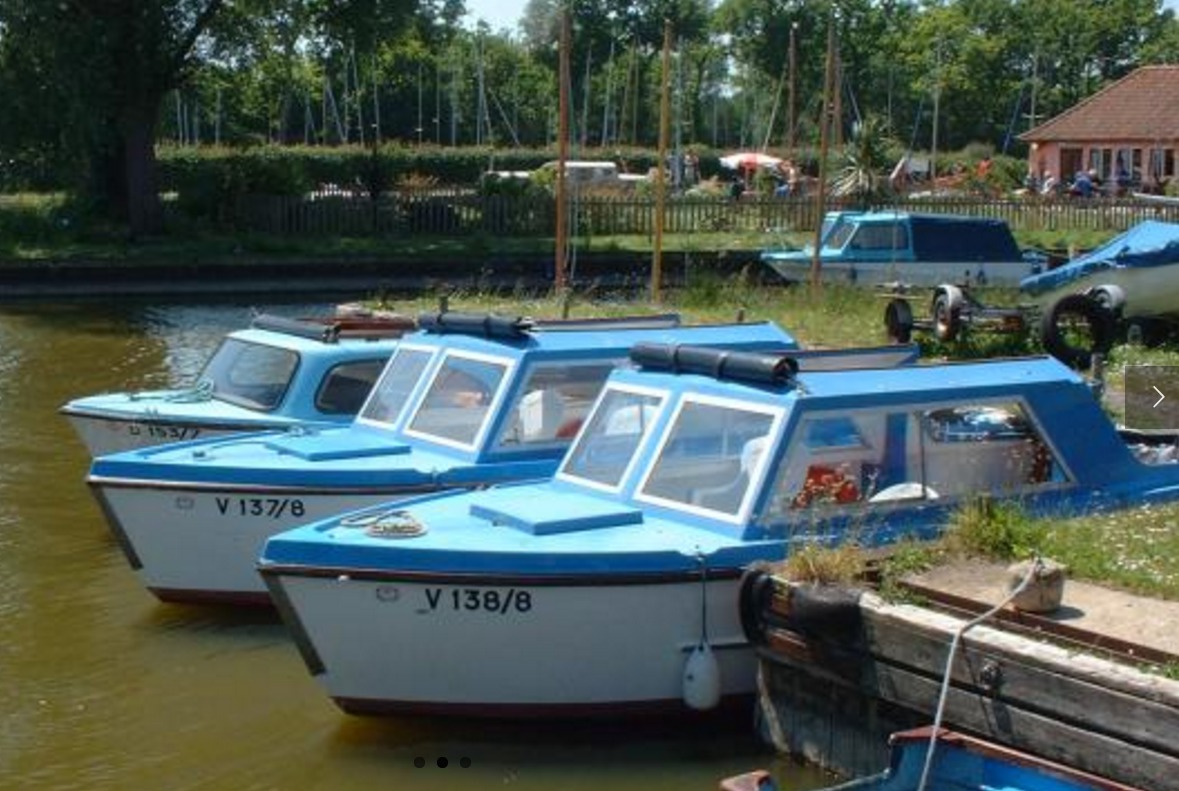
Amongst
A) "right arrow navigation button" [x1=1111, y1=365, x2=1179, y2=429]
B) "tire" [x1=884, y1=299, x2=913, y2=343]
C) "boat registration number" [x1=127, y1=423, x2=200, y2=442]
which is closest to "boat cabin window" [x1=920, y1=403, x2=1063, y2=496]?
"right arrow navigation button" [x1=1111, y1=365, x2=1179, y2=429]

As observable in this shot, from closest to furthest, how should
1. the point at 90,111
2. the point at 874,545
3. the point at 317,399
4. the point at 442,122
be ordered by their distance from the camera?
1. the point at 874,545
2. the point at 317,399
3. the point at 90,111
4. the point at 442,122

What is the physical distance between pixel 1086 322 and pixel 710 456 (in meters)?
9.95

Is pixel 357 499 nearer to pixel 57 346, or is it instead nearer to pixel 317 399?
pixel 317 399

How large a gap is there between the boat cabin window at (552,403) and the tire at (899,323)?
284 inches

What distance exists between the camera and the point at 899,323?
20453mm

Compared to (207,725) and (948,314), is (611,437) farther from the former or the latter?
(948,314)

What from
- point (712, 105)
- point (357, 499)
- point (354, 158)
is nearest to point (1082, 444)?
point (357, 499)

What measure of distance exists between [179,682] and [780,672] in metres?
4.27

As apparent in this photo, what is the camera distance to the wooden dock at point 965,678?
831cm

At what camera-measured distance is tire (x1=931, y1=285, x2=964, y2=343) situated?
2002 centimetres

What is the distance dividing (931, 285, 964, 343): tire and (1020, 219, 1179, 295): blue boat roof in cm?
291

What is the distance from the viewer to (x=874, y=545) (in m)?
10.9

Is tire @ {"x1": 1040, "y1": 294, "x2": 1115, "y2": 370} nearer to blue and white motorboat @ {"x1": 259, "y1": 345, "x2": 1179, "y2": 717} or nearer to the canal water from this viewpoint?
blue and white motorboat @ {"x1": 259, "y1": 345, "x2": 1179, "y2": 717}

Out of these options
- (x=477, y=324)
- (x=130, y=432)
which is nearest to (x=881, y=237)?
(x=130, y=432)
